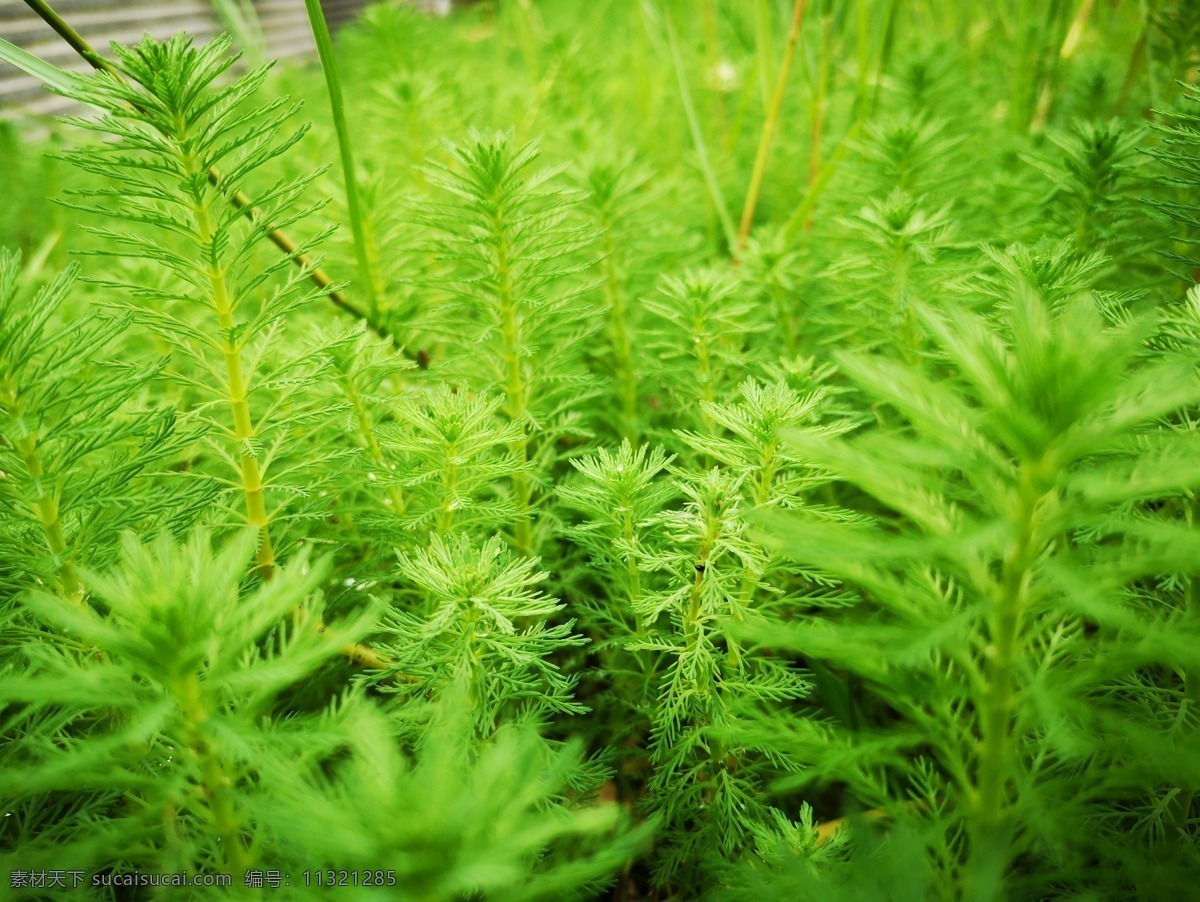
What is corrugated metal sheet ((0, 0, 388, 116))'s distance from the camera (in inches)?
103

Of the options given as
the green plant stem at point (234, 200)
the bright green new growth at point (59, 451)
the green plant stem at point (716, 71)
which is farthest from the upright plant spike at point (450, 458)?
the green plant stem at point (716, 71)

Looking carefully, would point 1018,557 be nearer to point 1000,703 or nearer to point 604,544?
point 1000,703

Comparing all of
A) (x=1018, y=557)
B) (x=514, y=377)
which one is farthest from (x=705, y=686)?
(x=514, y=377)

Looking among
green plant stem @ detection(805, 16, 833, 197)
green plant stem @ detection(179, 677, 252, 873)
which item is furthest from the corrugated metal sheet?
→ green plant stem @ detection(179, 677, 252, 873)

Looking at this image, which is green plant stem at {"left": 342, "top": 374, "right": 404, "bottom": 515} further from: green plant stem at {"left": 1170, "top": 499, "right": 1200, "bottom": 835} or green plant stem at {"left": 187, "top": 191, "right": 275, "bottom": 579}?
green plant stem at {"left": 1170, "top": 499, "right": 1200, "bottom": 835}

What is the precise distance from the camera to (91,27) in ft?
9.96

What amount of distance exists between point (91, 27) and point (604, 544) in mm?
3644

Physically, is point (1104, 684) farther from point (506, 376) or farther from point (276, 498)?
point (276, 498)

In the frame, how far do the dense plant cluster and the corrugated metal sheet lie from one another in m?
1.53

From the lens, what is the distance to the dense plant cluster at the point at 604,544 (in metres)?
0.47

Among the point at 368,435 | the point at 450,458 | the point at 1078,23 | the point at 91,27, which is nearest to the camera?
the point at 450,458

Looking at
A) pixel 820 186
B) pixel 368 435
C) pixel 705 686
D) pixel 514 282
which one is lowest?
pixel 705 686

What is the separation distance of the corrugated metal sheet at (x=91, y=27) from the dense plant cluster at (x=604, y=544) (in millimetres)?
1525

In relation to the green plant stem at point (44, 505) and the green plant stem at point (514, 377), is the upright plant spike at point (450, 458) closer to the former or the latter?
the green plant stem at point (514, 377)
